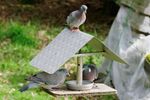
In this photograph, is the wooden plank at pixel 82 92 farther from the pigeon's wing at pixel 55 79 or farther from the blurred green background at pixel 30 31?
the blurred green background at pixel 30 31

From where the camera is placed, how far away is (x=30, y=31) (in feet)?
34.1

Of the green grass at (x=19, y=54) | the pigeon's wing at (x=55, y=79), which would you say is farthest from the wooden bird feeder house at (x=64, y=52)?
the green grass at (x=19, y=54)

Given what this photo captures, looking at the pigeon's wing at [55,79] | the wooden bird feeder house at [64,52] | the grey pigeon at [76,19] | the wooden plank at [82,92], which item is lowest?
the wooden plank at [82,92]

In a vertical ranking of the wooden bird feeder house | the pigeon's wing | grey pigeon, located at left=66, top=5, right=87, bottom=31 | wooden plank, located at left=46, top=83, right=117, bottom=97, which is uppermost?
grey pigeon, located at left=66, top=5, right=87, bottom=31

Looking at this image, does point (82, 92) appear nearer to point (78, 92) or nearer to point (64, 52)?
point (78, 92)

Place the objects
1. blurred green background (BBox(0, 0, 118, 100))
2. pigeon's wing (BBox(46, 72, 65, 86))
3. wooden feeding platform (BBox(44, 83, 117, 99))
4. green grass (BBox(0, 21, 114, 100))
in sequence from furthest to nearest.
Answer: blurred green background (BBox(0, 0, 118, 100)) < green grass (BBox(0, 21, 114, 100)) < pigeon's wing (BBox(46, 72, 65, 86)) < wooden feeding platform (BBox(44, 83, 117, 99))

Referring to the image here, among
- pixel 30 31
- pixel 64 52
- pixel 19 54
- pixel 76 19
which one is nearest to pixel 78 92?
pixel 64 52

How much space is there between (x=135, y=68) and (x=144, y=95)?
18.5 inches

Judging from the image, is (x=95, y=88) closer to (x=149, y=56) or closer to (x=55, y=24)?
(x=149, y=56)

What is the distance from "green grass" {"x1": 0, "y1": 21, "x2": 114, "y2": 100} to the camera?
8.00 m

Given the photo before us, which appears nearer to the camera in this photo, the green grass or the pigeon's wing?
the pigeon's wing

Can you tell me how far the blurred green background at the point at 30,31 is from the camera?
329 inches

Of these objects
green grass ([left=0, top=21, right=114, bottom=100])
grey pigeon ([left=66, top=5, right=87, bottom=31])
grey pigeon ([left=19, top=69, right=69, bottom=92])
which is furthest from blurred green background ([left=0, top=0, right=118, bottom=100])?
grey pigeon ([left=66, top=5, right=87, bottom=31])

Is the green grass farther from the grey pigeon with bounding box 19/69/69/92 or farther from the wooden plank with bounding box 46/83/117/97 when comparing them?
the wooden plank with bounding box 46/83/117/97
